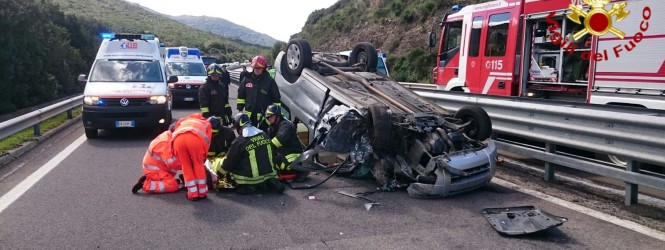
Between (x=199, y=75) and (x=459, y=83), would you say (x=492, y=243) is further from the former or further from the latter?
(x=199, y=75)

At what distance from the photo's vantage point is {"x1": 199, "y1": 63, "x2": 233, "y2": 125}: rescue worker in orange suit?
816 centimetres

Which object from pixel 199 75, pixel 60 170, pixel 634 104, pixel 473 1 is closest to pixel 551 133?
pixel 634 104

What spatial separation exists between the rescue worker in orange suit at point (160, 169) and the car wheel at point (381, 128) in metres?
2.31

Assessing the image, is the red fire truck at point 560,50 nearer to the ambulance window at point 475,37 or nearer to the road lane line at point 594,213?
the ambulance window at point 475,37

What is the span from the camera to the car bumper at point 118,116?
927 centimetres

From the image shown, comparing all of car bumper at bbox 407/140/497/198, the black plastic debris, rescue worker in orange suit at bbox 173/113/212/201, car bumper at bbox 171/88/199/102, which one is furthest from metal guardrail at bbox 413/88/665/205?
car bumper at bbox 171/88/199/102

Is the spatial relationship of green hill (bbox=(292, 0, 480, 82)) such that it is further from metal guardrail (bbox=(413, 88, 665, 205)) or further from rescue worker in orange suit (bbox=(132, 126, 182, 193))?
rescue worker in orange suit (bbox=(132, 126, 182, 193))

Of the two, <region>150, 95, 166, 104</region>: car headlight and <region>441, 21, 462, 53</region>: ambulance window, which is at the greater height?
<region>441, 21, 462, 53</region>: ambulance window

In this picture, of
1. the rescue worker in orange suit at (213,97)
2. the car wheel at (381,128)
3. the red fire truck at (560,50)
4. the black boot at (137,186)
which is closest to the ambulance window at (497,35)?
the red fire truck at (560,50)

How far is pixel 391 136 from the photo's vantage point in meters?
5.73

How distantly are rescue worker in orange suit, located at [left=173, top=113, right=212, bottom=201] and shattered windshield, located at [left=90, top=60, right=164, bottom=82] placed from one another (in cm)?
554

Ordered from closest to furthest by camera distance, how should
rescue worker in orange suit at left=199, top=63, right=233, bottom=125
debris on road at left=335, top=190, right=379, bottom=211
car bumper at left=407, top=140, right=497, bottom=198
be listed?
debris on road at left=335, top=190, right=379, bottom=211 < car bumper at left=407, top=140, right=497, bottom=198 < rescue worker in orange suit at left=199, top=63, right=233, bottom=125

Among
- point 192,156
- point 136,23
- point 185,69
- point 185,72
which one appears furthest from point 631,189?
point 136,23

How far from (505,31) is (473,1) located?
17.0 m
